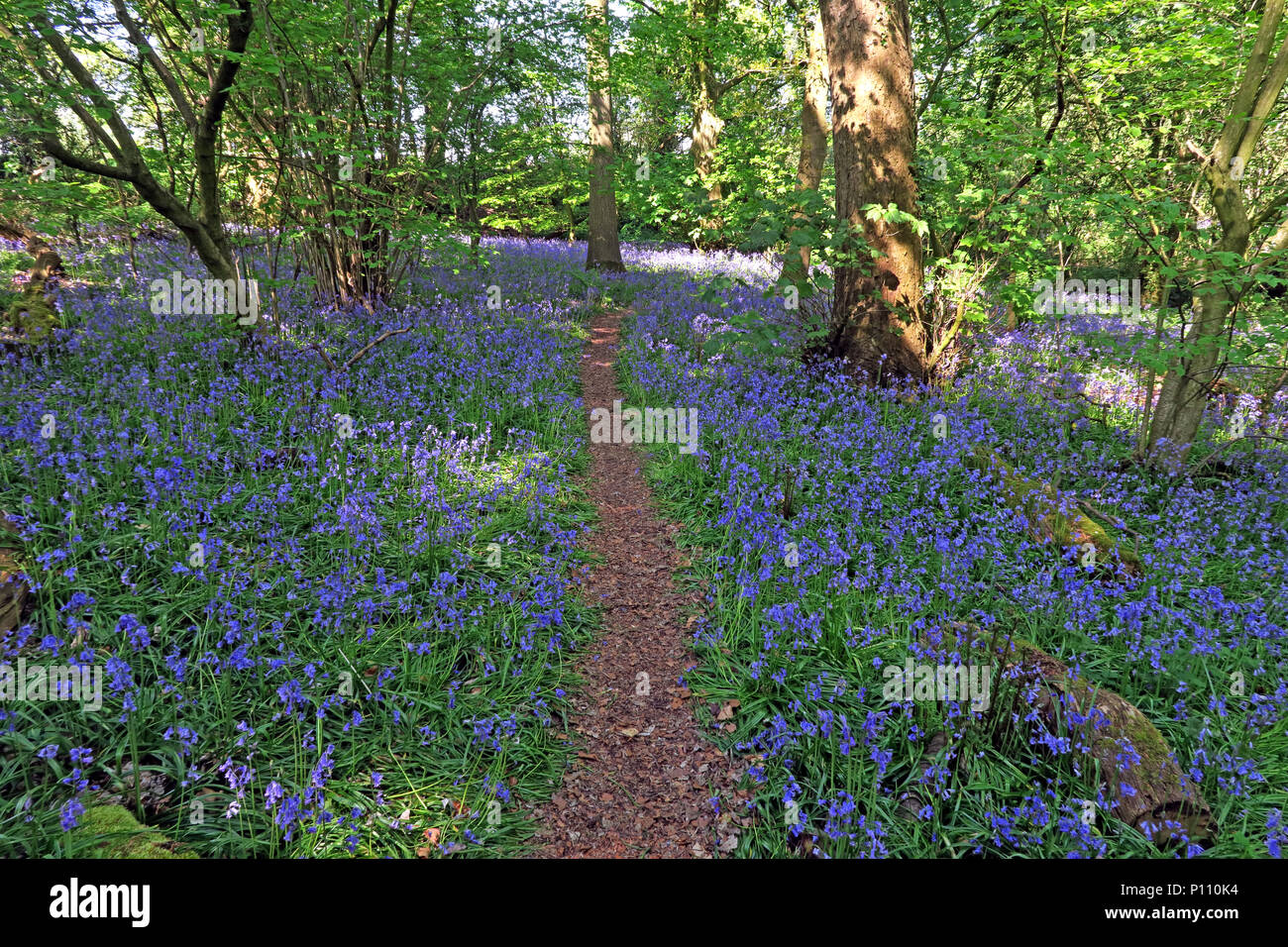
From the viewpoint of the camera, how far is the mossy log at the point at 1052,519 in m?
4.48

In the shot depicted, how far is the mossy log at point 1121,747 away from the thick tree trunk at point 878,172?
5.04 m

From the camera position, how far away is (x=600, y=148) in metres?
14.8

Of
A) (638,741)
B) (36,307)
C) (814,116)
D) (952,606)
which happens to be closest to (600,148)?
(814,116)

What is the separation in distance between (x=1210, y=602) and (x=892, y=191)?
548 centimetres

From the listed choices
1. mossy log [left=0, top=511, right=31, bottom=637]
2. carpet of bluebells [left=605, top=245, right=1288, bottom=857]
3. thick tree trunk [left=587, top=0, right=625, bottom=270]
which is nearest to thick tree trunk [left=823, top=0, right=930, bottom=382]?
carpet of bluebells [left=605, top=245, right=1288, bottom=857]

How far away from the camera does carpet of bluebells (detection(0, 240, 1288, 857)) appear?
8.59 feet

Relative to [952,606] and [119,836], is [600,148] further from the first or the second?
[119,836]

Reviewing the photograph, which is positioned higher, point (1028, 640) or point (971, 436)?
point (971, 436)

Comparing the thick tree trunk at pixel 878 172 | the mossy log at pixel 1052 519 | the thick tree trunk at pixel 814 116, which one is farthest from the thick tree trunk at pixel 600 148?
the mossy log at pixel 1052 519

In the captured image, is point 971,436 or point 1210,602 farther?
point 971,436

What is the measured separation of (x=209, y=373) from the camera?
20.4 feet
